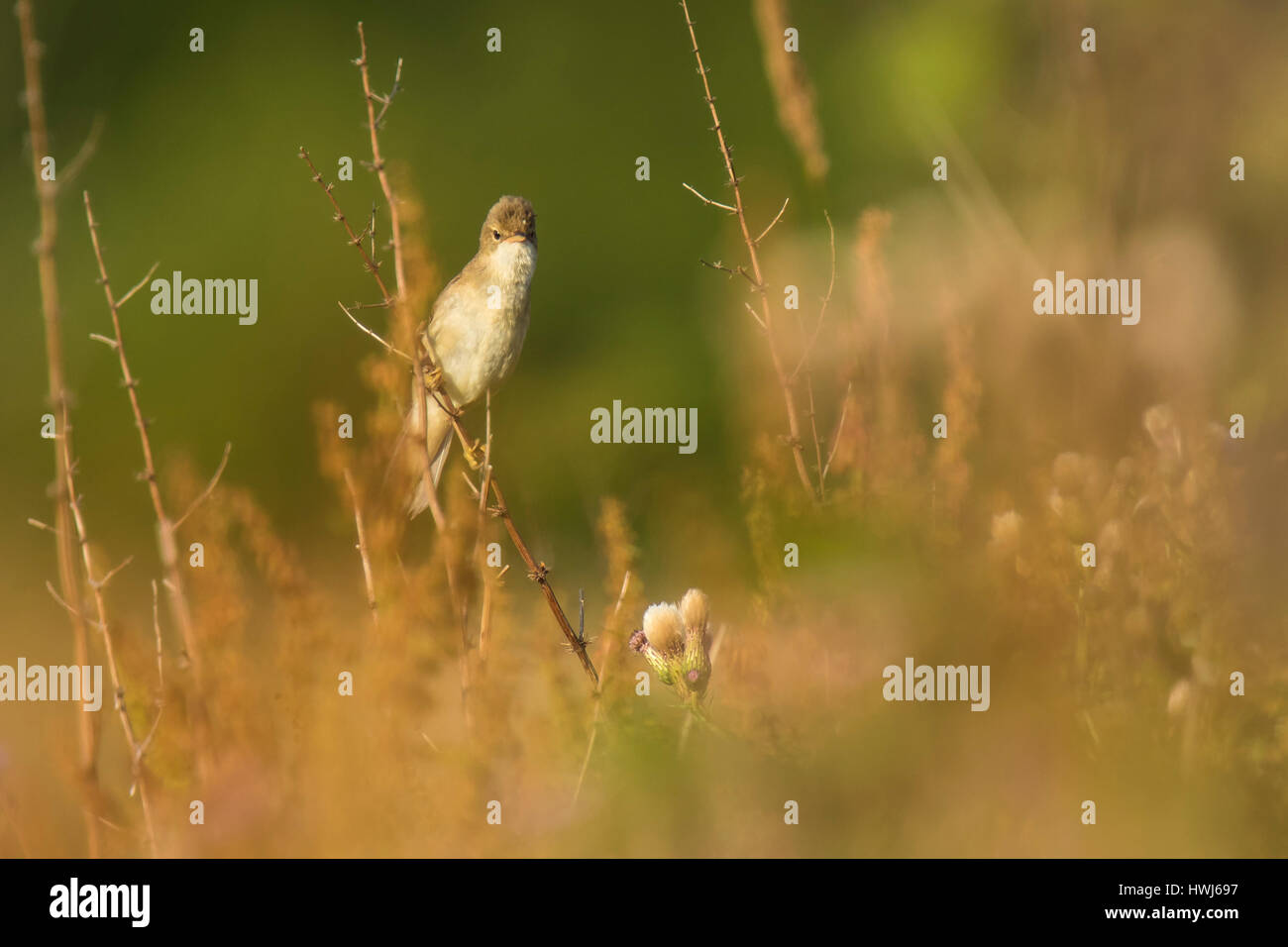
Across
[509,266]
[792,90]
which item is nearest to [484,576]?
[792,90]

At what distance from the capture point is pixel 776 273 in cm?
273

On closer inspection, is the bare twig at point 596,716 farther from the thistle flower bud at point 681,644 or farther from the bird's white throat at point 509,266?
the bird's white throat at point 509,266

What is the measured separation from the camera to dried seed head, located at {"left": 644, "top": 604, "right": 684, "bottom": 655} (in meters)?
1.57

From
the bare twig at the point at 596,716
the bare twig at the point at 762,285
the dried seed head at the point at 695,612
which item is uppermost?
the bare twig at the point at 762,285

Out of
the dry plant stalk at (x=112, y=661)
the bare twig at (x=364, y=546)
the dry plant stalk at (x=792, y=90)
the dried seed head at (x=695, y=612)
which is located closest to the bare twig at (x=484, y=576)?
the bare twig at (x=364, y=546)

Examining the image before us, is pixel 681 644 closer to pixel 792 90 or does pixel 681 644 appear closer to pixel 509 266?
pixel 792 90

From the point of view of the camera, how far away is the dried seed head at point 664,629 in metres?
1.57

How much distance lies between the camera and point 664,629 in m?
1.57

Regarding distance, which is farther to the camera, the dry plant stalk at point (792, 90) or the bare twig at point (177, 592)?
the dry plant stalk at point (792, 90)

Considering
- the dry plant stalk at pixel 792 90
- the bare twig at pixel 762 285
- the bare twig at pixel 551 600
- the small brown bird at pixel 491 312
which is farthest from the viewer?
the small brown bird at pixel 491 312

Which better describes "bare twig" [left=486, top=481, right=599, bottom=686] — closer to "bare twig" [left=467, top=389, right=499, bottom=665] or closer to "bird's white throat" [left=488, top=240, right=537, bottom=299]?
"bare twig" [left=467, top=389, right=499, bottom=665]

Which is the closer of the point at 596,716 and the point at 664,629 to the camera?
the point at 596,716

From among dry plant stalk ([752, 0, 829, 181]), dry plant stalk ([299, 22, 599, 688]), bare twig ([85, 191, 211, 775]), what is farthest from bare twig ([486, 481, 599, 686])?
dry plant stalk ([752, 0, 829, 181])

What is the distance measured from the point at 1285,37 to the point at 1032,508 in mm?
1271
